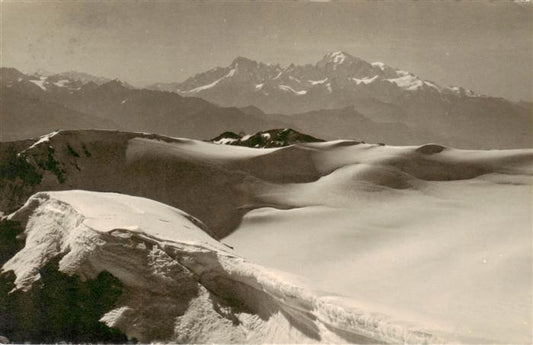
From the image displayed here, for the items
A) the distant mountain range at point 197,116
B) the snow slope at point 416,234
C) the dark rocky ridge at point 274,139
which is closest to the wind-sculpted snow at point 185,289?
the snow slope at point 416,234

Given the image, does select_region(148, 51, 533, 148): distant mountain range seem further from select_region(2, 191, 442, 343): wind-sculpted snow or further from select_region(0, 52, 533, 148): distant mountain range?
select_region(2, 191, 442, 343): wind-sculpted snow

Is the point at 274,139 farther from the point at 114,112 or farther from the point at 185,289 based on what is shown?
the point at 114,112

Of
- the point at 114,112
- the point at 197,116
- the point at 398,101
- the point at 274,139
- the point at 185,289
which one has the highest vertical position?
the point at 185,289

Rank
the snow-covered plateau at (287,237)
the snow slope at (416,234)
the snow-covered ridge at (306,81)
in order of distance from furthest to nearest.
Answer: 1. the snow-covered ridge at (306,81)
2. the snow slope at (416,234)
3. the snow-covered plateau at (287,237)

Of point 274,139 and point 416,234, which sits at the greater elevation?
point 274,139

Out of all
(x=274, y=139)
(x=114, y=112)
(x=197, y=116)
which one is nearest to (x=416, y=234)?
(x=274, y=139)

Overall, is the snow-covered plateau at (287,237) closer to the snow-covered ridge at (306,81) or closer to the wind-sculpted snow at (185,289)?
the wind-sculpted snow at (185,289)
